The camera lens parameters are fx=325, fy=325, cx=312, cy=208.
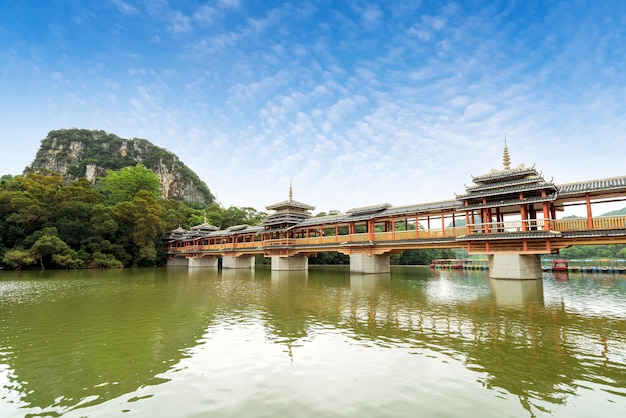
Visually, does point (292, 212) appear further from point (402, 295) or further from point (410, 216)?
point (402, 295)

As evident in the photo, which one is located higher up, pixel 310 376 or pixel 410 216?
pixel 410 216

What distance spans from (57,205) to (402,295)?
149 feet

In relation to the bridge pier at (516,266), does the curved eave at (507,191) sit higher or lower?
higher

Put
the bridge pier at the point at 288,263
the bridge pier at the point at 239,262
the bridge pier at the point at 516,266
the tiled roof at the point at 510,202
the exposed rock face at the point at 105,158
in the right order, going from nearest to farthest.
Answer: the tiled roof at the point at 510,202 < the bridge pier at the point at 516,266 < the bridge pier at the point at 288,263 < the bridge pier at the point at 239,262 < the exposed rock face at the point at 105,158

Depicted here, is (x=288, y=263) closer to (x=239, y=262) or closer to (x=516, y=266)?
(x=239, y=262)

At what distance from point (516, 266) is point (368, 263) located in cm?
1191

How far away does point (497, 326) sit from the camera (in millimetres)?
9688

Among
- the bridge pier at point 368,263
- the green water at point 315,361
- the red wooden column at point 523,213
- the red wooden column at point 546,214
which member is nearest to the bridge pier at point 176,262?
the bridge pier at point 368,263

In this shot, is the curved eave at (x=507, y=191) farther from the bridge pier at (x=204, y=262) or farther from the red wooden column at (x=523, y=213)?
the bridge pier at (x=204, y=262)

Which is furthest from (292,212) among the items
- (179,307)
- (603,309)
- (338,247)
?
(603,309)

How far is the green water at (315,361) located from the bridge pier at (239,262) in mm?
33059

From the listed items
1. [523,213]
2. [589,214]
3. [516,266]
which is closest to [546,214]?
[523,213]

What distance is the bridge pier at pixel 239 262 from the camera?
4602cm

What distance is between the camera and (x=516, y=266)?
2125 centimetres
